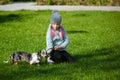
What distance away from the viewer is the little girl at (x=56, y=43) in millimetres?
10188

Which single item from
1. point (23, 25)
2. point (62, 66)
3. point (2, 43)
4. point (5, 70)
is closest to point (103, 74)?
point (62, 66)

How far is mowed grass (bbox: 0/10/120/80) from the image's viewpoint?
892cm

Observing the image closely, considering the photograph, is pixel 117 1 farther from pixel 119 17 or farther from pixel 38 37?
pixel 38 37

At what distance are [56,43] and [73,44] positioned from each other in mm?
2979

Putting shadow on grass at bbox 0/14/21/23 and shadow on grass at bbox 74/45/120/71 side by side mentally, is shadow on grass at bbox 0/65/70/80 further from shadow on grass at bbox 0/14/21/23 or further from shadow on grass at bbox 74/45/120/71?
shadow on grass at bbox 0/14/21/23

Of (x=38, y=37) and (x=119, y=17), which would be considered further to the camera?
(x=119, y=17)

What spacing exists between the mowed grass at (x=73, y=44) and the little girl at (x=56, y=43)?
0.30 meters

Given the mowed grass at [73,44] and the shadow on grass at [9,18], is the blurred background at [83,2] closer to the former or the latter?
the mowed grass at [73,44]

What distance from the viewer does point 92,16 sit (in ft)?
75.4

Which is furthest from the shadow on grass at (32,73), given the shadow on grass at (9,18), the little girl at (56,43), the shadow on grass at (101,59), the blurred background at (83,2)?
the blurred background at (83,2)

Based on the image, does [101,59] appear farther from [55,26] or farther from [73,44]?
[73,44]

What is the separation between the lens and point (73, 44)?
1333 centimetres

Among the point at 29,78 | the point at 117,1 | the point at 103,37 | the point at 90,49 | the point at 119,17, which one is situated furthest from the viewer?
the point at 117,1

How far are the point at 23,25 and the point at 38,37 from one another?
14.2 ft
